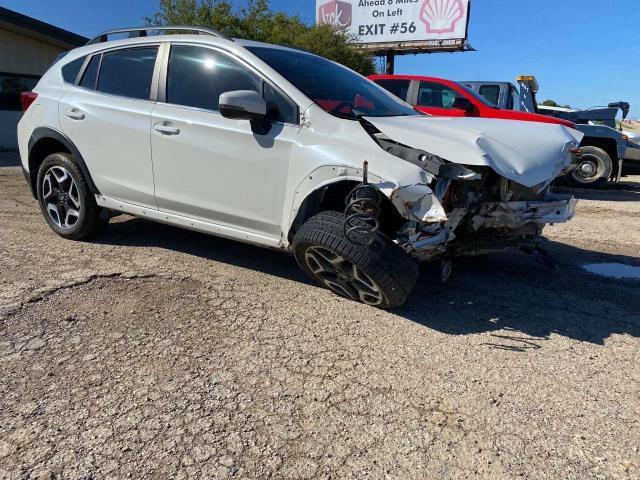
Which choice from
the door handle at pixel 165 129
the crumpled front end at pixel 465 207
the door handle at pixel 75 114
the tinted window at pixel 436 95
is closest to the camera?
the crumpled front end at pixel 465 207

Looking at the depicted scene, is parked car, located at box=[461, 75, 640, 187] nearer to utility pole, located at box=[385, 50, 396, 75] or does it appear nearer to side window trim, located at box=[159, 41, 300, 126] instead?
side window trim, located at box=[159, 41, 300, 126]

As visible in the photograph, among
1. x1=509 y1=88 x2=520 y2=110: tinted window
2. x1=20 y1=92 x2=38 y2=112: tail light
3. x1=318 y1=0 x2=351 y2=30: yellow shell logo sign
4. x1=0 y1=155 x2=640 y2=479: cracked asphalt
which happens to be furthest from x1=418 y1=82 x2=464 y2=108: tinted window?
x1=318 y1=0 x2=351 y2=30: yellow shell logo sign

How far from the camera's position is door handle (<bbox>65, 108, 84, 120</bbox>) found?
14.2 feet

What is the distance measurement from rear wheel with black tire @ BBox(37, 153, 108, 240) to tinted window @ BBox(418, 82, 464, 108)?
5.97 meters

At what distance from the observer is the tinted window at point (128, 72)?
13.5ft

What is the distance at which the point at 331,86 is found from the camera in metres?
3.82

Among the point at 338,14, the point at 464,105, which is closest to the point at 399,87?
the point at 464,105

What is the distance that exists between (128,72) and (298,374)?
310 centimetres

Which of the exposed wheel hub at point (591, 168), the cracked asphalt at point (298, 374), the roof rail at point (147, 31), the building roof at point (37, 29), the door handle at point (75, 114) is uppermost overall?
the building roof at point (37, 29)

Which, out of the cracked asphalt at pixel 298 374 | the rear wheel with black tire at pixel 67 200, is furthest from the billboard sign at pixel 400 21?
the rear wheel with black tire at pixel 67 200

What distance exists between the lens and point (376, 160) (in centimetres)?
300

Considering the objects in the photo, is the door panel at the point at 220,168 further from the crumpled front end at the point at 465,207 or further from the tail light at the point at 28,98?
the tail light at the point at 28,98

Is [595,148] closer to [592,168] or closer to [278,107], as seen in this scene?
[592,168]

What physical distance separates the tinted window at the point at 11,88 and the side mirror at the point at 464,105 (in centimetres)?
1262
